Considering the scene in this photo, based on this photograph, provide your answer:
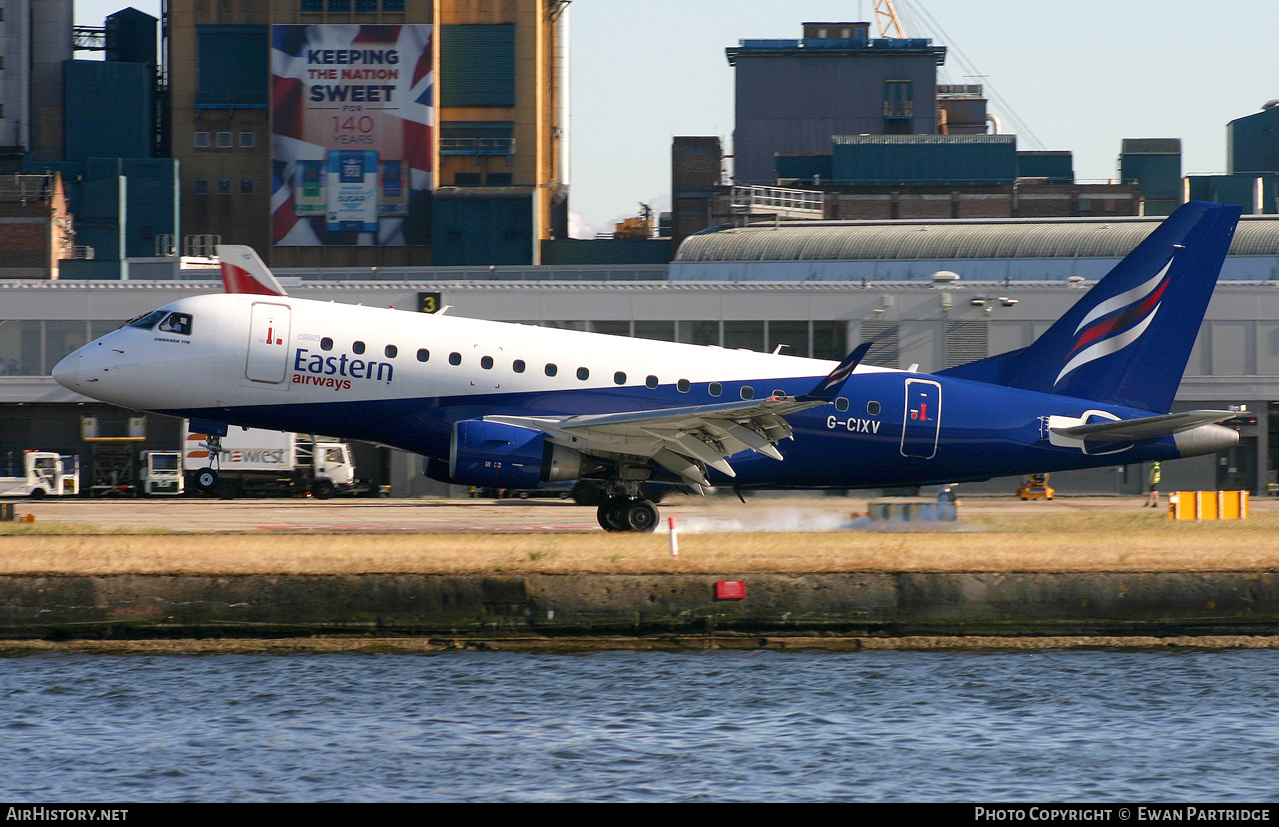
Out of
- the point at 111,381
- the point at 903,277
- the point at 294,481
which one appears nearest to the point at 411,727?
the point at 111,381

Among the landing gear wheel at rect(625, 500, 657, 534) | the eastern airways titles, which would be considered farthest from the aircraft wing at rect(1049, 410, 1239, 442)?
the eastern airways titles

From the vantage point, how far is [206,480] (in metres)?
60.6

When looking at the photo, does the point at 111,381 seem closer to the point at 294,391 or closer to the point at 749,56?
the point at 294,391

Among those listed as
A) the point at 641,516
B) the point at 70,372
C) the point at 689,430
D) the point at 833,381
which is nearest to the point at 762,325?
the point at 641,516

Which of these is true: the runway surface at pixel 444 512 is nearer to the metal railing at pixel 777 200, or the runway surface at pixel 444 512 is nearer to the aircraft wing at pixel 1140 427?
the aircraft wing at pixel 1140 427

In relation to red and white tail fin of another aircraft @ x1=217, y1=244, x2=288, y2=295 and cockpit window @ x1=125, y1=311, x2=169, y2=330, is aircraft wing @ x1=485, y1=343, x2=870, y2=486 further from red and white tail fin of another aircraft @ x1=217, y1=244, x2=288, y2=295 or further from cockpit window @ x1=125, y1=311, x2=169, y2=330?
red and white tail fin of another aircraft @ x1=217, y1=244, x2=288, y2=295

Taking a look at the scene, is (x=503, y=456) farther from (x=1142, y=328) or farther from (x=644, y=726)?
(x=1142, y=328)

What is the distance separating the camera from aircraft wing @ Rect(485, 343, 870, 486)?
29.5 m

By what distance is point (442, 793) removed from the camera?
55.5ft

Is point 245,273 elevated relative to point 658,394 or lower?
elevated

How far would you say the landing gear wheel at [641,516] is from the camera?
31812mm

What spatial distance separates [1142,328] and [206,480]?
41.0 m

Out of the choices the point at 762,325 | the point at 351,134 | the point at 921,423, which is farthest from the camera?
the point at 351,134

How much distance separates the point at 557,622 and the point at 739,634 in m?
3.11
